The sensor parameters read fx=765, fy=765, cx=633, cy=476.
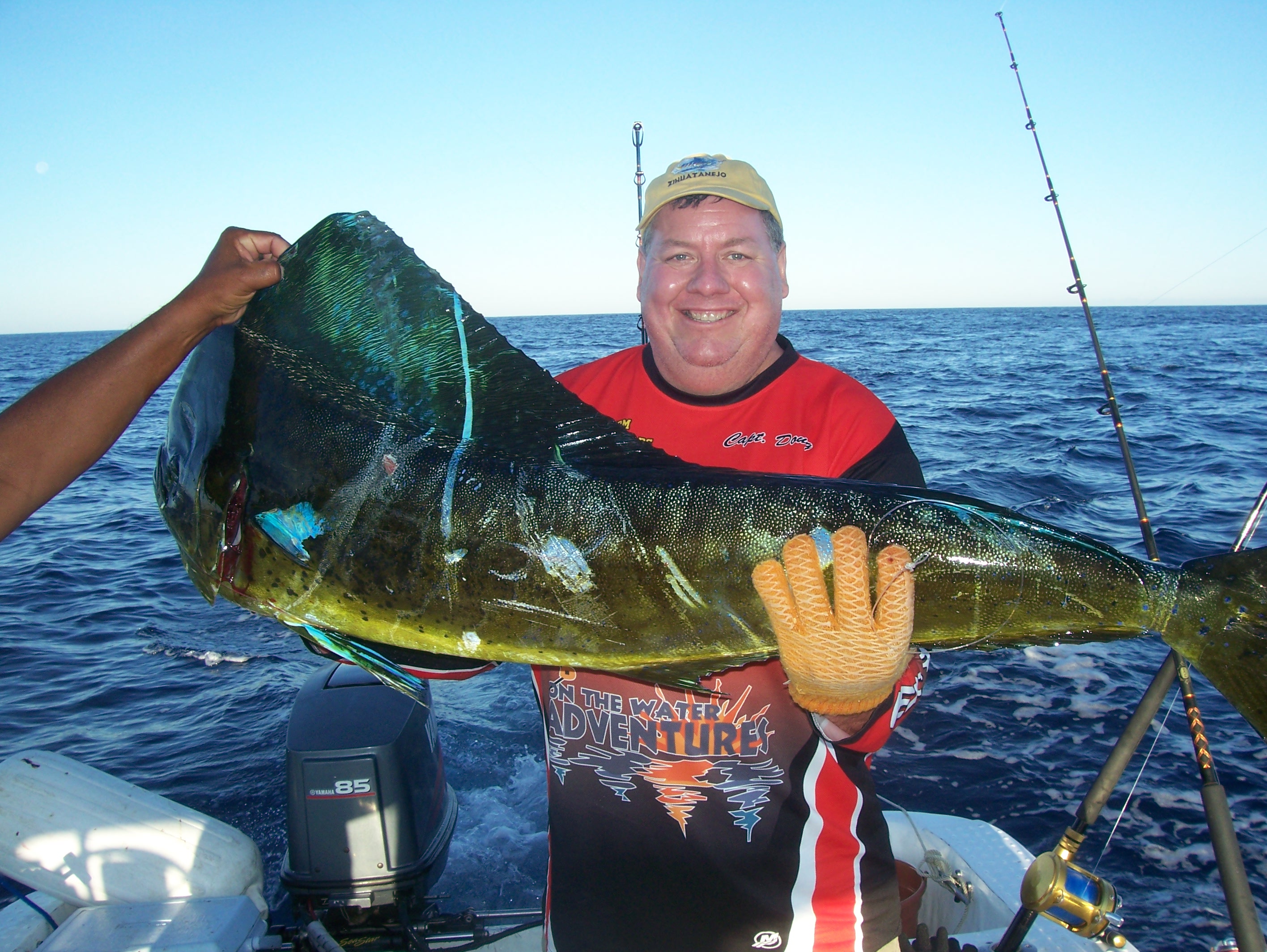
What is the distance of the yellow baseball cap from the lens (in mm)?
2518

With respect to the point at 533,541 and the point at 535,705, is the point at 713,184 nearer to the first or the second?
the point at 533,541

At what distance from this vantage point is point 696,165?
2.64 m

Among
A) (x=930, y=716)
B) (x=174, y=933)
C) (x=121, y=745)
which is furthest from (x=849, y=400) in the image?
(x=121, y=745)

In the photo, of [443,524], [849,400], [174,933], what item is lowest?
[174,933]

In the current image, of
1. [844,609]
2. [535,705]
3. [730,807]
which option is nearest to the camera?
[844,609]

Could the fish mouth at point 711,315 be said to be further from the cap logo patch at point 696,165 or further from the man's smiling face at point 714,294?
the cap logo patch at point 696,165

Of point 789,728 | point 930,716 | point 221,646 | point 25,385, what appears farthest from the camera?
point 25,385

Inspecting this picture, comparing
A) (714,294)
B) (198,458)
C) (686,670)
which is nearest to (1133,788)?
(686,670)

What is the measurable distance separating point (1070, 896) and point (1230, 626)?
1.15 m

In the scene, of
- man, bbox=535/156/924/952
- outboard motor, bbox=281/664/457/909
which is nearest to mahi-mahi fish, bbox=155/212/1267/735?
man, bbox=535/156/924/952

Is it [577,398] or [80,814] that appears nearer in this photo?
[577,398]

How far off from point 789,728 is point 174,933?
2.71 meters

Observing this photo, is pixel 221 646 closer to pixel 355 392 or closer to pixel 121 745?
pixel 121 745

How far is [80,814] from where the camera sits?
3373 mm
